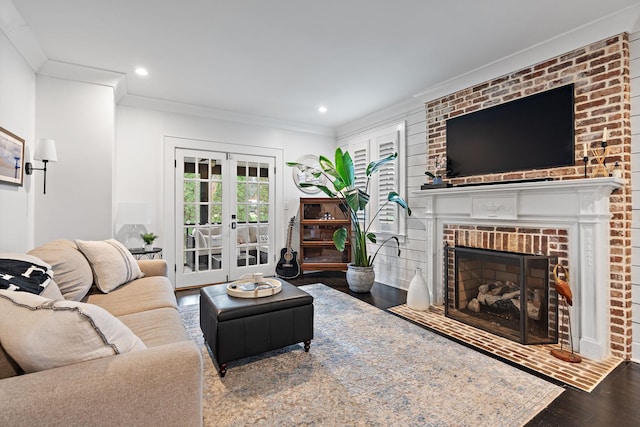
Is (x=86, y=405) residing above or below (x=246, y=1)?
below

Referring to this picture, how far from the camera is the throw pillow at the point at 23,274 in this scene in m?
1.36

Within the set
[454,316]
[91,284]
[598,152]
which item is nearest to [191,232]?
[91,284]

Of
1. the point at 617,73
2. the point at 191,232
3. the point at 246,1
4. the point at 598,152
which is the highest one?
the point at 246,1

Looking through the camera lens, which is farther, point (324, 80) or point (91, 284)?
point (324, 80)

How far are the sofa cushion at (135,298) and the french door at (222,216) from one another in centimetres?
180

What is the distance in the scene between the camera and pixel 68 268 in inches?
82.7

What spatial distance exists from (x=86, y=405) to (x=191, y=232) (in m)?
3.68

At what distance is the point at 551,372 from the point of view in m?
2.12

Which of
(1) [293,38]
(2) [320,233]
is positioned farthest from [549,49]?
(2) [320,233]

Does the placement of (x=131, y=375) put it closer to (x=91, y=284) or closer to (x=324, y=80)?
(x=91, y=284)

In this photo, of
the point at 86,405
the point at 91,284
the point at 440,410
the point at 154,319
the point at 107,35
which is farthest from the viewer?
the point at 107,35

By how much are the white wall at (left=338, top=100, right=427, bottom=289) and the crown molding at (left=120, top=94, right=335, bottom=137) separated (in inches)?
52.9

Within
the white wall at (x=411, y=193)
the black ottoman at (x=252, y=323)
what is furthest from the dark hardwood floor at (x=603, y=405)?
the white wall at (x=411, y=193)

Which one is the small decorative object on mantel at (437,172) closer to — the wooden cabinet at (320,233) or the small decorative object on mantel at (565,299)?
the small decorative object on mantel at (565,299)
